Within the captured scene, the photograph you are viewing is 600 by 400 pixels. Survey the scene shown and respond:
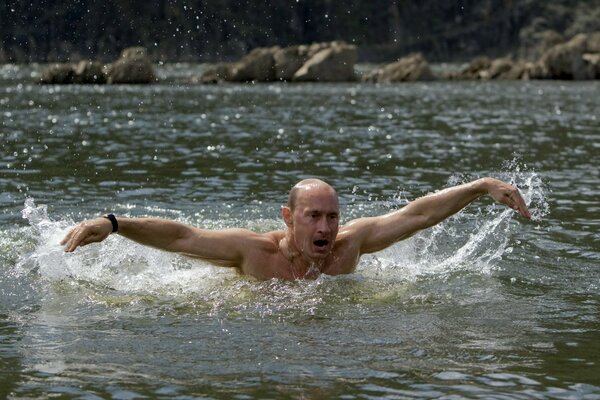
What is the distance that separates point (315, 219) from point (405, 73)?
7530 cm

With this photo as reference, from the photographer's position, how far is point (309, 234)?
Answer: 10.9 metres

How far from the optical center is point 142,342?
9.62 m

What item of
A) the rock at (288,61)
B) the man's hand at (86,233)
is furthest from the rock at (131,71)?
the man's hand at (86,233)

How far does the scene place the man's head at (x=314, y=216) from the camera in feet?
35.3

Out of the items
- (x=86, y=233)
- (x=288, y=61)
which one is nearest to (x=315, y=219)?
(x=86, y=233)

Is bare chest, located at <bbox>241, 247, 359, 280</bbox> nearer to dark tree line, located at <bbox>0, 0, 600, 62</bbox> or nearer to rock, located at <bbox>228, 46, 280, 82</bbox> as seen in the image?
rock, located at <bbox>228, 46, 280, 82</bbox>

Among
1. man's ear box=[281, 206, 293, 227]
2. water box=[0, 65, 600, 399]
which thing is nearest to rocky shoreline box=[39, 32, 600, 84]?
water box=[0, 65, 600, 399]

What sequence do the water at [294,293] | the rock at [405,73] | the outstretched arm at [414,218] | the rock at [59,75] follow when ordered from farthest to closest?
the rock at [405,73] → the rock at [59,75] → the outstretched arm at [414,218] → the water at [294,293]

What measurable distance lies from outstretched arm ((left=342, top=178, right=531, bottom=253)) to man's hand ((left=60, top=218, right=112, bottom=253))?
279 cm

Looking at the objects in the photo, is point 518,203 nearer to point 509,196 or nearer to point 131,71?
point 509,196

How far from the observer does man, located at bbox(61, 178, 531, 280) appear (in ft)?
35.2

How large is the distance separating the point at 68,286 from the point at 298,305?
265 cm

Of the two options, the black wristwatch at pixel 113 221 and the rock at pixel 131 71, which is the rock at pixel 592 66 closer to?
the rock at pixel 131 71

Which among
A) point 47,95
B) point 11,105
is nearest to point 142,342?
point 11,105
